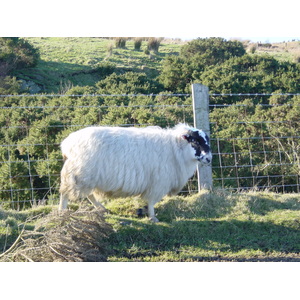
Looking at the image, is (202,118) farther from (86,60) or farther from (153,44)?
(153,44)

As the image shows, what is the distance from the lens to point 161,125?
11.6 metres

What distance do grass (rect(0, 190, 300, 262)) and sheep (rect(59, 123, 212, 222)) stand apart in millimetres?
467

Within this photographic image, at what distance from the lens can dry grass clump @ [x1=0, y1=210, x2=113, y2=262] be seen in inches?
205

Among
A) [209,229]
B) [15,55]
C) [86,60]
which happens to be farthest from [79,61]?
[209,229]

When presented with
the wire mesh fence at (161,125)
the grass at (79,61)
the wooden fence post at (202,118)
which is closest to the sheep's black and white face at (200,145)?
the wooden fence post at (202,118)

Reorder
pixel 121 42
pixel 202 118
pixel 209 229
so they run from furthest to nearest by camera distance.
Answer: pixel 121 42, pixel 202 118, pixel 209 229

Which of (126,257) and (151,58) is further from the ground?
(151,58)

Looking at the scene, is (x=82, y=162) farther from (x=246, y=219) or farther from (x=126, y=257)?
(x=246, y=219)

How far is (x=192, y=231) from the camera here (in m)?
6.48

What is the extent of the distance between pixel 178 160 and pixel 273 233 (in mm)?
2054

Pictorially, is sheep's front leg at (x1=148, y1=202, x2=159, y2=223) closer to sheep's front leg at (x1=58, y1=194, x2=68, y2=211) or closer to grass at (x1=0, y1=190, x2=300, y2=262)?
grass at (x1=0, y1=190, x2=300, y2=262)

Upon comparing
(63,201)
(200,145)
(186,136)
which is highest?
(186,136)

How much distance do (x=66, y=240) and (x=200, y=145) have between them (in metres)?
3.04

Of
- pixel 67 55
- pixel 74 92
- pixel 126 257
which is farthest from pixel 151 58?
pixel 126 257
